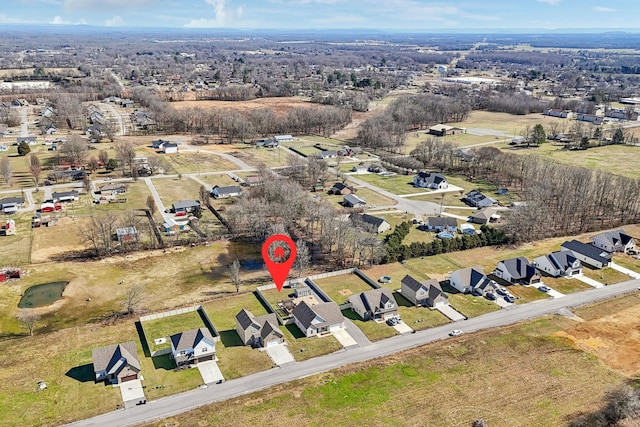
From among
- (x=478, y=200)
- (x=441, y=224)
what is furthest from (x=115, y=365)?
(x=478, y=200)

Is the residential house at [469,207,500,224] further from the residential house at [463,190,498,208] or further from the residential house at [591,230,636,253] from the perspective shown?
the residential house at [591,230,636,253]

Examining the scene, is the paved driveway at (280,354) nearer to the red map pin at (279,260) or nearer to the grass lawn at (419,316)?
the red map pin at (279,260)

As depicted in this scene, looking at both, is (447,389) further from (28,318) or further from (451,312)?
(28,318)

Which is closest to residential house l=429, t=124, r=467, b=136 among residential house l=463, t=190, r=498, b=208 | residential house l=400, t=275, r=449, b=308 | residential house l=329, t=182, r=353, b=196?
residential house l=463, t=190, r=498, b=208

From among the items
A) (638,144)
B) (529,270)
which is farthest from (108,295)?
(638,144)

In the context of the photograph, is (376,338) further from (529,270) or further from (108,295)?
(108,295)

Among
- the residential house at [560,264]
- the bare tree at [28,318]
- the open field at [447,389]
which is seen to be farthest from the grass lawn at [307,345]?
the residential house at [560,264]
